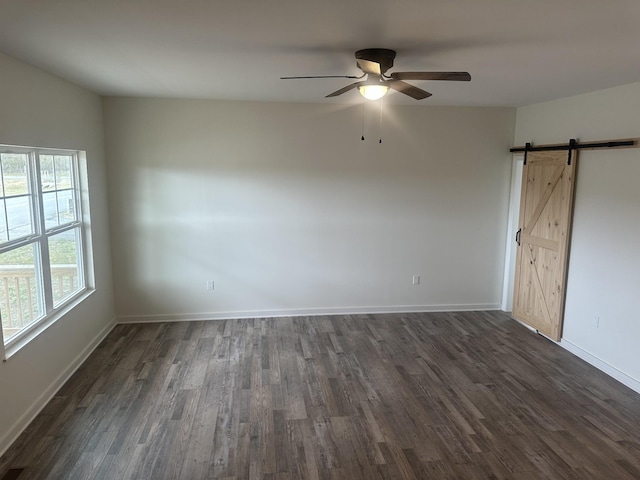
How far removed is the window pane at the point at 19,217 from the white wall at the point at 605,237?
5176 mm

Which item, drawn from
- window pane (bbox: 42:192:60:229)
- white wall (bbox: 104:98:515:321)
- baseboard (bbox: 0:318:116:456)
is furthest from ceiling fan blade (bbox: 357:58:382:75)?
baseboard (bbox: 0:318:116:456)

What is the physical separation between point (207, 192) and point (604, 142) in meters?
4.29

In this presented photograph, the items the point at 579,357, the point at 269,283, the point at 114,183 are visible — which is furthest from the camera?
the point at 269,283

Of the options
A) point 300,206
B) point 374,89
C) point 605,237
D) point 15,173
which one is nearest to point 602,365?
point 605,237

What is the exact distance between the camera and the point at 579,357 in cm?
452

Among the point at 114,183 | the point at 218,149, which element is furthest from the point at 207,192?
the point at 114,183

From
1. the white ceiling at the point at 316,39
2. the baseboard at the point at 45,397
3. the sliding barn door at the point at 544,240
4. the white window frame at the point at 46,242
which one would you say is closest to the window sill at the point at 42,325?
the white window frame at the point at 46,242

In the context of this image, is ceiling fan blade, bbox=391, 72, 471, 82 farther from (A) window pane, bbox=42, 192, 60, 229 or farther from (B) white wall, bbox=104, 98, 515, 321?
(A) window pane, bbox=42, 192, 60, 229

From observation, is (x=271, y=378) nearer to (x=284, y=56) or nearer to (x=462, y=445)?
(x=462, y=445)

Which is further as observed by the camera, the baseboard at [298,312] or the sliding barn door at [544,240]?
the baseboard at [298,312]

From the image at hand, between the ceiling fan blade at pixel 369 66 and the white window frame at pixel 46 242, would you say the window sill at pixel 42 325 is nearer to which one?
the white window frame at pixel 46 242

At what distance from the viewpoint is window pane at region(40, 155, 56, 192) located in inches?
147

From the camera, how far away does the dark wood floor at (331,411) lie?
9.42 ft

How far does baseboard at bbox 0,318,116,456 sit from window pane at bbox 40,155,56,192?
165 cm
